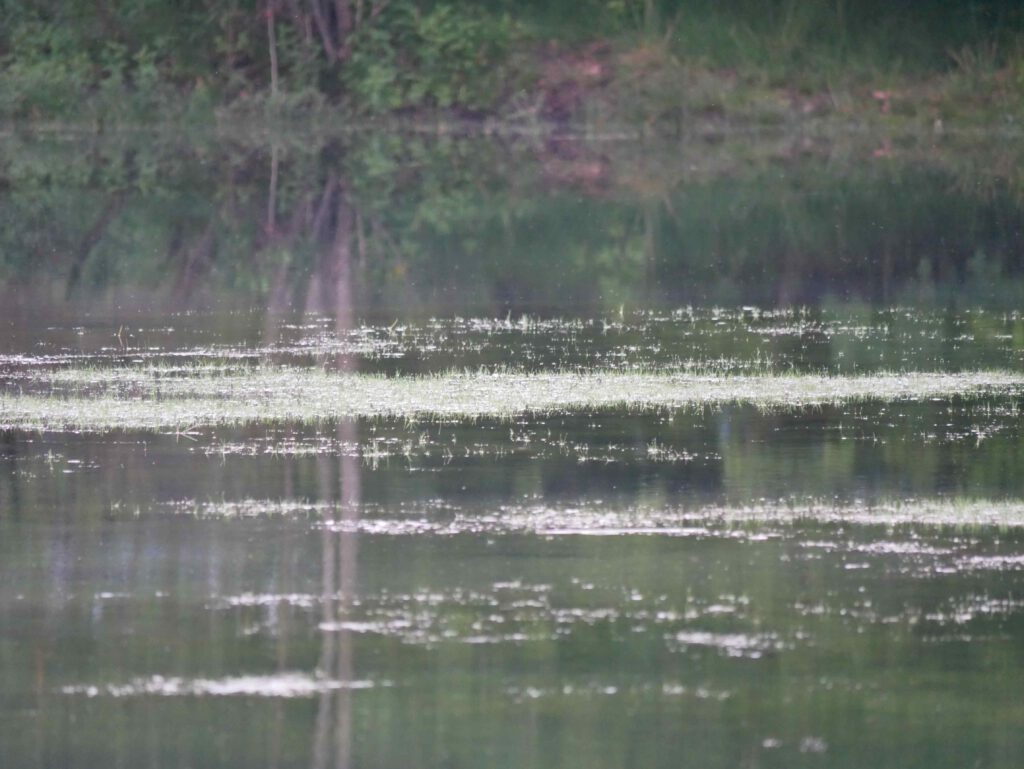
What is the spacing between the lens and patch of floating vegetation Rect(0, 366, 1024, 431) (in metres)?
10.4

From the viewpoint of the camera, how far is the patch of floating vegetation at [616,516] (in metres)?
7.88

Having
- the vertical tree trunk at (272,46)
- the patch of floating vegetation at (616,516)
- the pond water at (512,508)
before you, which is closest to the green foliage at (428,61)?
the vertical tree trunk at (272,46)

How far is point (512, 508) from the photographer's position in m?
8.23

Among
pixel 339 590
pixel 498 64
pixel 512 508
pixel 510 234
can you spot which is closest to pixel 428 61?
pixel 498 64

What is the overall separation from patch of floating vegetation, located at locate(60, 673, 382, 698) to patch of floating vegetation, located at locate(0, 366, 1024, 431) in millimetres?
4124

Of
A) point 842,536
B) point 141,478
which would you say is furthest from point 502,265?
point 842,536

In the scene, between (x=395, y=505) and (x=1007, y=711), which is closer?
(x=1007, y=711)

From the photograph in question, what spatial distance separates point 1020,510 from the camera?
813 cm

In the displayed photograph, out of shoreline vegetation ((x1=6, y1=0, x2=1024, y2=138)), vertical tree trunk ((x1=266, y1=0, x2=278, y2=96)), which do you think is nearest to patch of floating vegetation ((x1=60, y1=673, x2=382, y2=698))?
shoreline vegetation ((x1=6, y1=0, x2=1024, y2=138))

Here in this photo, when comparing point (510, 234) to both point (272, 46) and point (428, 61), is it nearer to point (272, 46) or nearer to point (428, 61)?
point (272, 46)

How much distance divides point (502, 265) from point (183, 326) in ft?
15.0

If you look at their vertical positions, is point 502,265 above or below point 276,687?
above

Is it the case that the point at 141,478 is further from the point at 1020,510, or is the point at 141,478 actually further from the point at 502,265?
the point at 502,265

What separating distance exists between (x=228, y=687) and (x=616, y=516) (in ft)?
8.05
